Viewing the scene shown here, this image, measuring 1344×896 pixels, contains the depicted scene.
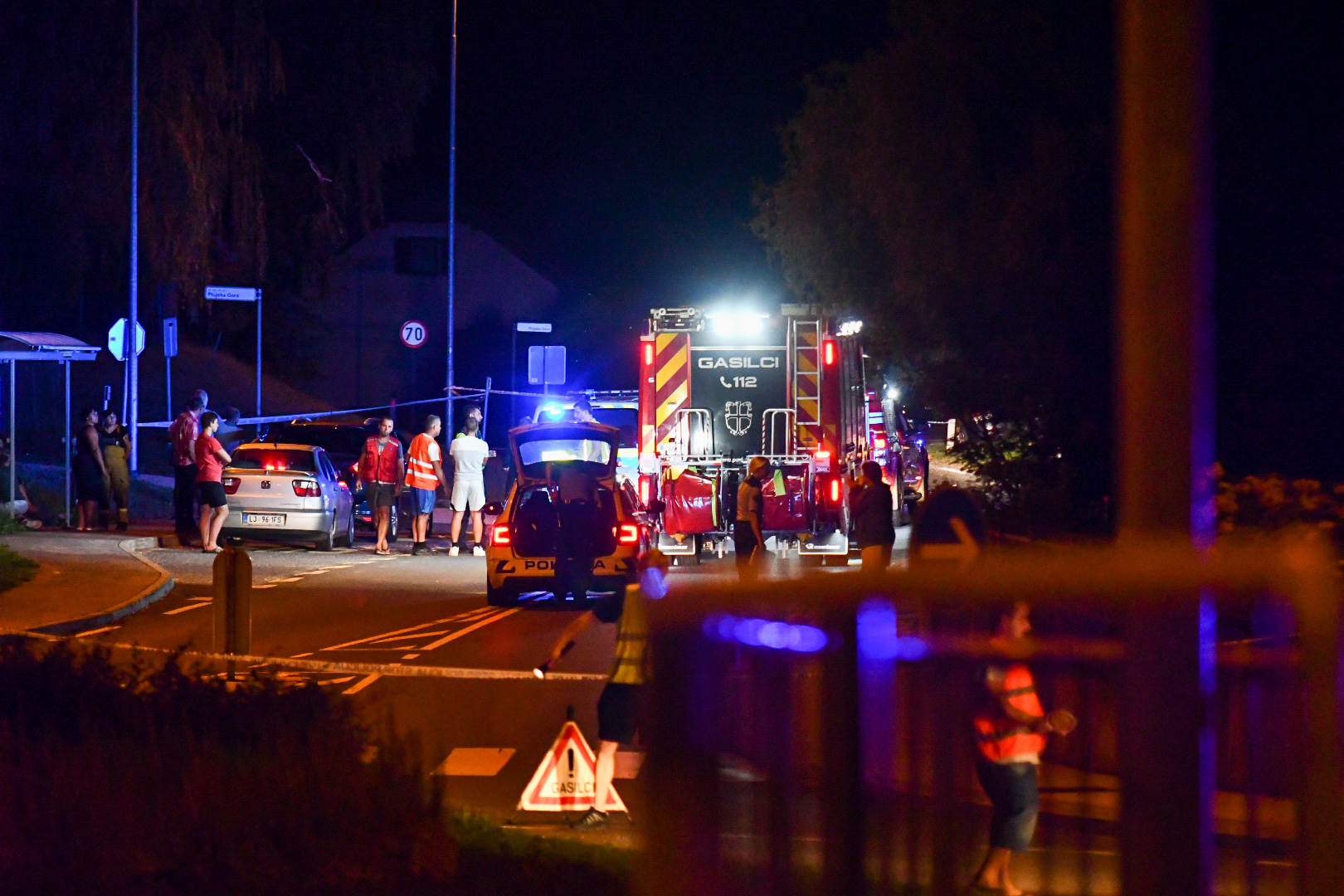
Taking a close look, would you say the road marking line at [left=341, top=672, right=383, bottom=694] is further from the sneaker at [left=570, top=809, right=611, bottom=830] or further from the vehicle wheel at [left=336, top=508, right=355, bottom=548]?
the vehicle wheel at [left=336, top=508, right=355, bottom=548]

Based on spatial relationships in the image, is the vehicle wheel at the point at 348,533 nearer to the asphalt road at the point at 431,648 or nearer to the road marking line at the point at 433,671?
the asphalt road at the point at 431,648

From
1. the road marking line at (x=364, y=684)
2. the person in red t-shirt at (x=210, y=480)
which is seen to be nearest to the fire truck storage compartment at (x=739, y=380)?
the person in red t-shirt at (x=210, y=480)

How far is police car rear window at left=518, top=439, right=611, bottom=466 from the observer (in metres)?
20.9

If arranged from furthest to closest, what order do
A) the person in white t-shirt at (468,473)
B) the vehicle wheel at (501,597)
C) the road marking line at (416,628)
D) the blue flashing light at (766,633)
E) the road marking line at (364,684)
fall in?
the person in white t-shirt at (468,473) → the vehicle wheel at (501,597) → the road marking line at (416,628) → the road marking line at (364,684) → the blue flashing light at (766,633)

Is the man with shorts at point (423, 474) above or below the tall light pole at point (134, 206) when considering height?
below

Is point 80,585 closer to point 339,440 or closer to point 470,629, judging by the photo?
point 470,629

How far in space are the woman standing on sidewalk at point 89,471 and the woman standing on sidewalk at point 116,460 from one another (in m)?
0.14

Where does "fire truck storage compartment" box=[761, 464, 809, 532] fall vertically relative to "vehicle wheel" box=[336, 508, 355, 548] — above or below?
above

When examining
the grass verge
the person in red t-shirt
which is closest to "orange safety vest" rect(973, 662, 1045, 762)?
the grass verge

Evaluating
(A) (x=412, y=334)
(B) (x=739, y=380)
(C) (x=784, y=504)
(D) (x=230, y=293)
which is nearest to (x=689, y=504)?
(C) (x=784, y=504)

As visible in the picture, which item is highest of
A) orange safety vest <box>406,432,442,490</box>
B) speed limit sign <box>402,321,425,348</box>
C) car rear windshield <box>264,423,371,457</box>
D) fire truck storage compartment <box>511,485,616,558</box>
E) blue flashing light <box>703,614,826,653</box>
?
speed limit sign <box>402,321,425,348</box>

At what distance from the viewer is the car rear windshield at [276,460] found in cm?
2045

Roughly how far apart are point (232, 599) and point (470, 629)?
4518mm

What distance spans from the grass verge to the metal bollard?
6.34m
